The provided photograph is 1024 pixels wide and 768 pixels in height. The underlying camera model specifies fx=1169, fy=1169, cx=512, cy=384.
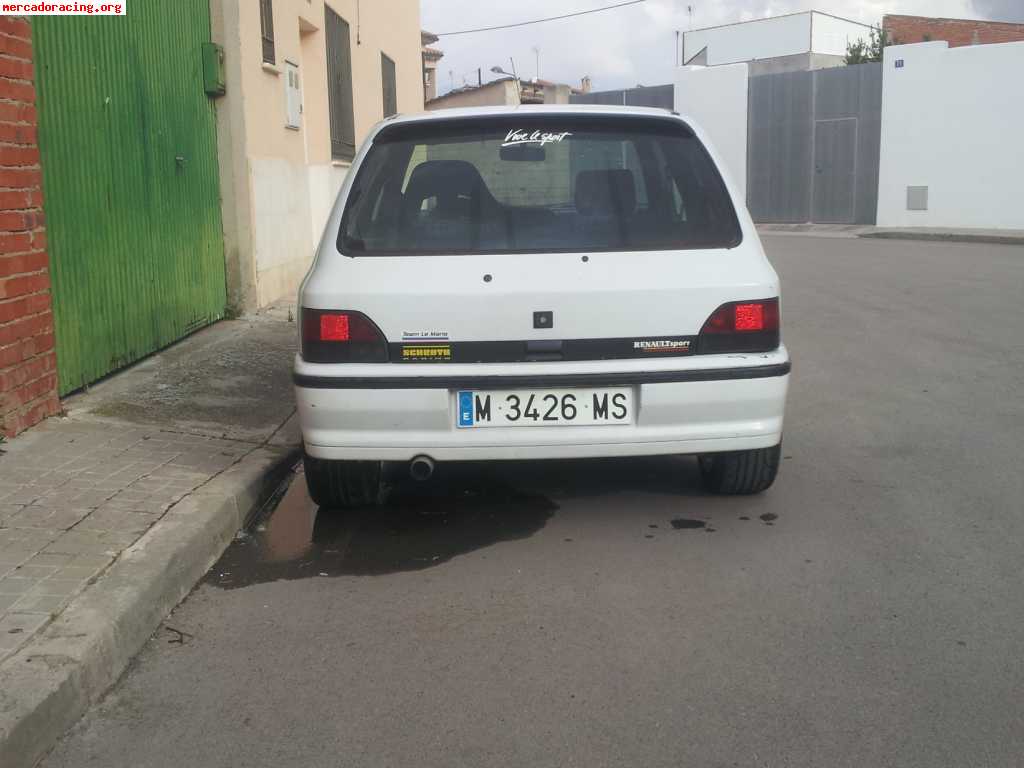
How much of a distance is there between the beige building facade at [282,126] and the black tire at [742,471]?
19.2 feet

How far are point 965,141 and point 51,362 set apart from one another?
22959 mm

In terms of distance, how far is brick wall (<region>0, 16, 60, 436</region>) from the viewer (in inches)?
216

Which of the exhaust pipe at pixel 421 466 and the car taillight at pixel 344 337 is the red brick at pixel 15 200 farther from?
the exhaust pipe at pixel 421 466

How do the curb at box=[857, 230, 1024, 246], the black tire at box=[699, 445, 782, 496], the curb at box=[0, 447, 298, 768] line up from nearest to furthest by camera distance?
1. the curb at box=[0, 447, 298, 768]
2. the black tire at box=[699, 445, 782, 496]
3. the curb at box=[857, 230, 1024, 246]

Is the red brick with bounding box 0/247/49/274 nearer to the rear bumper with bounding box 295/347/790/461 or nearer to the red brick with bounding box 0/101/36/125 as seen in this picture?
the red brick with bounding box 0/101/36/125

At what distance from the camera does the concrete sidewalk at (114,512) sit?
315cm

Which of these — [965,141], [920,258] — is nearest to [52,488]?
[920,258]

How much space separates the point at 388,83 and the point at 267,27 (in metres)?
8.95

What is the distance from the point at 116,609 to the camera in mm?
3512

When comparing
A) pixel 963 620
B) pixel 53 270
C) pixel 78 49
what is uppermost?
pixel 78 49

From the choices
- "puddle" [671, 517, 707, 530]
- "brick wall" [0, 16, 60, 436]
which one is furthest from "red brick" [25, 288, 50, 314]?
"puddle" [671, 517, 707, 530]

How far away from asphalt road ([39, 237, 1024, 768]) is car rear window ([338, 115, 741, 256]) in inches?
45.8

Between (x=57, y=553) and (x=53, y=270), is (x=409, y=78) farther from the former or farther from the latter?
(x=57, y=553)

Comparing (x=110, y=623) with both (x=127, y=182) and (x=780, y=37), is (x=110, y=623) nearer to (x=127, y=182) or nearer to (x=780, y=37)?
(x=127, y=182)
